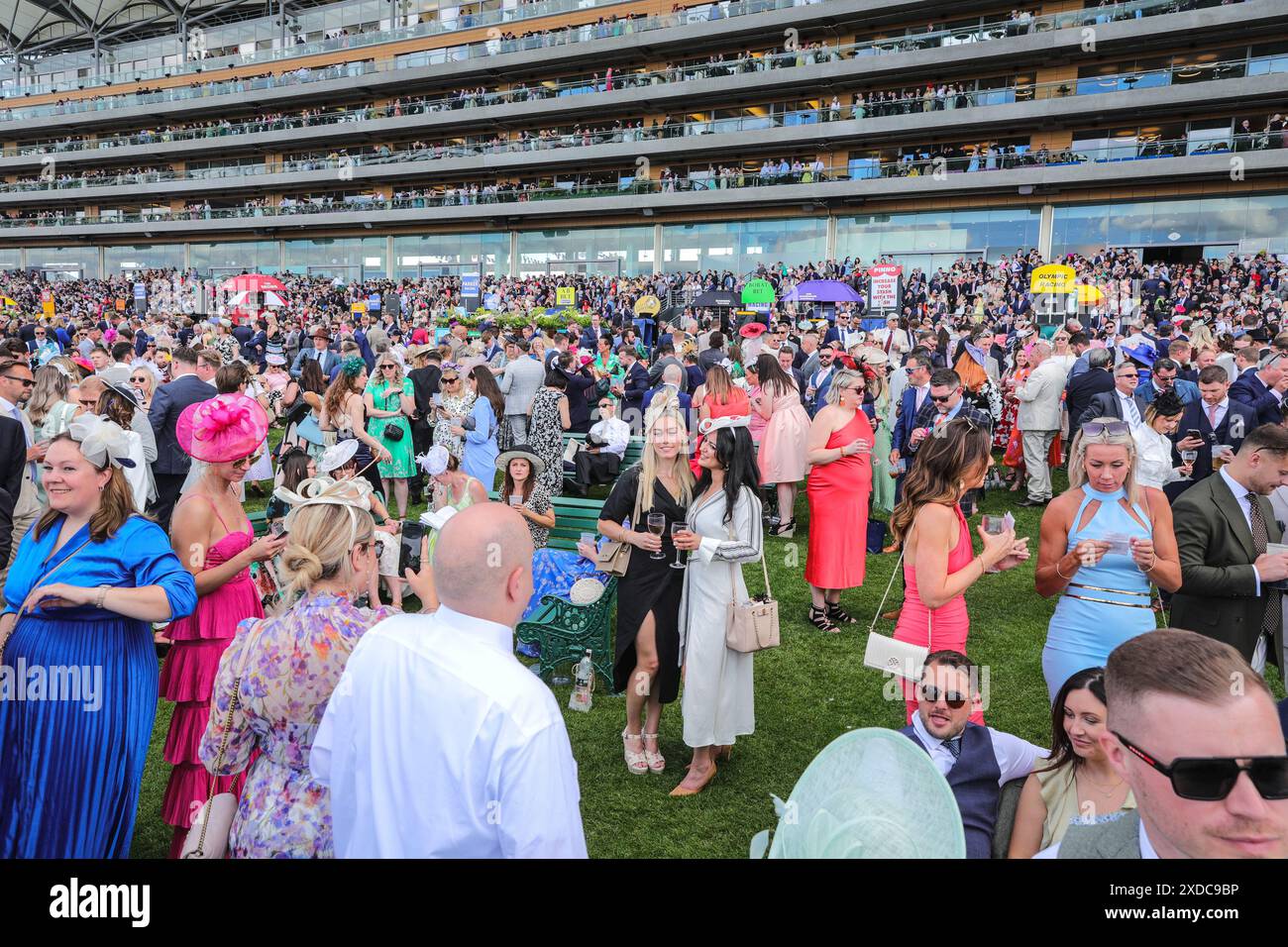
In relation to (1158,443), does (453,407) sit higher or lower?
higher

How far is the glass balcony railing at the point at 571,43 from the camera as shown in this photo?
3119 cm

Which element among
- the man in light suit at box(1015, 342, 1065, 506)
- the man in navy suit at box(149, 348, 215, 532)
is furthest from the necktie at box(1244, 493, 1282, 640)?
the man in navy suit at box(149, 348, 215, 532)

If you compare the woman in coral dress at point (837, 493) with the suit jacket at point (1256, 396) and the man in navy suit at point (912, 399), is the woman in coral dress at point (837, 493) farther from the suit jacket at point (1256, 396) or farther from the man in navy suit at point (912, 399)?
the suit jacket at point (1256, 396)

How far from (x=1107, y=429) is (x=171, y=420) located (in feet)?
24.0

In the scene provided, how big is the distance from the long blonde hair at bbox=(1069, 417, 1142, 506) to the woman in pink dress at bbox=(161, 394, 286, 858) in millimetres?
3559

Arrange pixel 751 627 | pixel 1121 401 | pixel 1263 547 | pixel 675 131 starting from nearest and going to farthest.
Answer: pixel 1263 547, pixel 751 627, pixel 1121 401, pixel 675 131

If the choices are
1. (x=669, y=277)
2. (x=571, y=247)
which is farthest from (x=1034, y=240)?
(x=571, y=247)

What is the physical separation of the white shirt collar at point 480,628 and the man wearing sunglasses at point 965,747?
61.9 inches

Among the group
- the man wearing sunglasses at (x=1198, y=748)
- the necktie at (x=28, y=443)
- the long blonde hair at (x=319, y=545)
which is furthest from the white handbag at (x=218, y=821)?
the necktie at (x=28, y=443)

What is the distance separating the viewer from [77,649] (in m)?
3.17

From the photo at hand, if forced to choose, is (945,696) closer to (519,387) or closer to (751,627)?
(751,627)

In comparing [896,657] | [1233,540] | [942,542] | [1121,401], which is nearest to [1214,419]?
[1121,401]

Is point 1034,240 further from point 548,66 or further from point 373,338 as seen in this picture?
point 373,338
